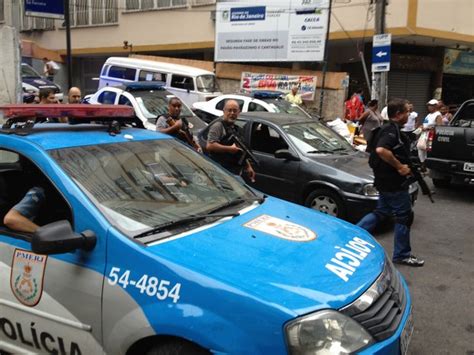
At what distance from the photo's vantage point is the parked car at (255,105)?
1174 centimetres

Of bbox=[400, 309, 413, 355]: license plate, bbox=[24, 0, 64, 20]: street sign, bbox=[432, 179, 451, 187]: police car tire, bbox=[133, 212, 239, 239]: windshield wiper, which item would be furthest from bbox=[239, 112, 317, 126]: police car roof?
bbox=[24, 0, 64, 20]: street sign

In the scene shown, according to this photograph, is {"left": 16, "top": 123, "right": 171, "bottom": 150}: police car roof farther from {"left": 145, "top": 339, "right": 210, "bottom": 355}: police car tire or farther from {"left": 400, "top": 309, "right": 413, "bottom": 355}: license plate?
{"left": 400, "top": 309, "right": 413, "bottom": 355}: license plate

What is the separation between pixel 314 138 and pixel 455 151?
2.55m

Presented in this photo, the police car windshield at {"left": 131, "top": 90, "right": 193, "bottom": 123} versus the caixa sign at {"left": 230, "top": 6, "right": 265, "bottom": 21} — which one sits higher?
the caixa sign at {"left": 230, "top": 6, "right": 265, "bottom": 21}

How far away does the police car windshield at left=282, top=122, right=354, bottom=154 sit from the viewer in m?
6.93

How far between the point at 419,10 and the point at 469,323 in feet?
51.4

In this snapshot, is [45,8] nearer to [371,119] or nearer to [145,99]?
A: [145,99]

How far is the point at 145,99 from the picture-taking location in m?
11.2

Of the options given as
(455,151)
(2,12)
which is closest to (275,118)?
(455,151)

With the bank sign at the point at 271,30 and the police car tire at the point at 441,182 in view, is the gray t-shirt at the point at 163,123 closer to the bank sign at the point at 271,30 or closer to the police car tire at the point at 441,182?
the police car tire at the point at 441,182

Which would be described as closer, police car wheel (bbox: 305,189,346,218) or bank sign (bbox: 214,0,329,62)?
police car wheel (bbox: 305,189,346,218)

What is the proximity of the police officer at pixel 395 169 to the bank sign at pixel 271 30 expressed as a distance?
43.8 ft

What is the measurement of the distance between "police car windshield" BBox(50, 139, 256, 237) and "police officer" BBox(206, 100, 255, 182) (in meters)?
2.23

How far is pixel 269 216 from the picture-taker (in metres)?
3.02
